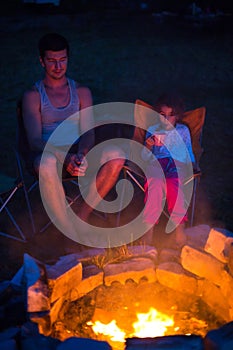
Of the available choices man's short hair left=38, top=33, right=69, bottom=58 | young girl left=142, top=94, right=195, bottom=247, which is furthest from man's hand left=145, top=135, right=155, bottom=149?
man's short hair left=38, top=33, right=69, bottom=58

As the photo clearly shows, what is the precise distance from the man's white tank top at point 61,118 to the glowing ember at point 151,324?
5.53ft

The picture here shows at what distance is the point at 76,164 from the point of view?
3588 millimetres

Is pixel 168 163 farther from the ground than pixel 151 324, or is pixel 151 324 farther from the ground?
pixel 168 163

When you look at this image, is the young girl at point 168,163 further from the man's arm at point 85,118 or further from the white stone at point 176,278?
the man's arm at point 85,118

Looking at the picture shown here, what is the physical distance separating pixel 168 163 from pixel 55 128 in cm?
100

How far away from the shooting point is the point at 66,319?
9.32 feet

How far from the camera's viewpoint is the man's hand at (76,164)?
3.58 meters

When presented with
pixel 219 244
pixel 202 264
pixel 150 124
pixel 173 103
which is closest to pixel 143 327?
pixel 202 264

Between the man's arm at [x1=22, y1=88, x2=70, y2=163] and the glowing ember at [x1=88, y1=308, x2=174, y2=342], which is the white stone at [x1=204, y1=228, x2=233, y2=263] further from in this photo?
the man's arm at [x1=22, y1=88, x2=70, y2=163]

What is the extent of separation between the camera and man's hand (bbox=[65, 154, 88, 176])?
358cm

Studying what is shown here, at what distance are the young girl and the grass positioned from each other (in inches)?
31.1

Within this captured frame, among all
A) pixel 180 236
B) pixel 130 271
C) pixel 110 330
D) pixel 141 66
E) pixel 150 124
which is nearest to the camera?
pixel 110 330

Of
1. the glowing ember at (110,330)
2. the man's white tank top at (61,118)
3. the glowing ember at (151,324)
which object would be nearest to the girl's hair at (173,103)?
the man's white tank top at (61,118)

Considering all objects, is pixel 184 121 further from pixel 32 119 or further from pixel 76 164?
pixel 32 119
